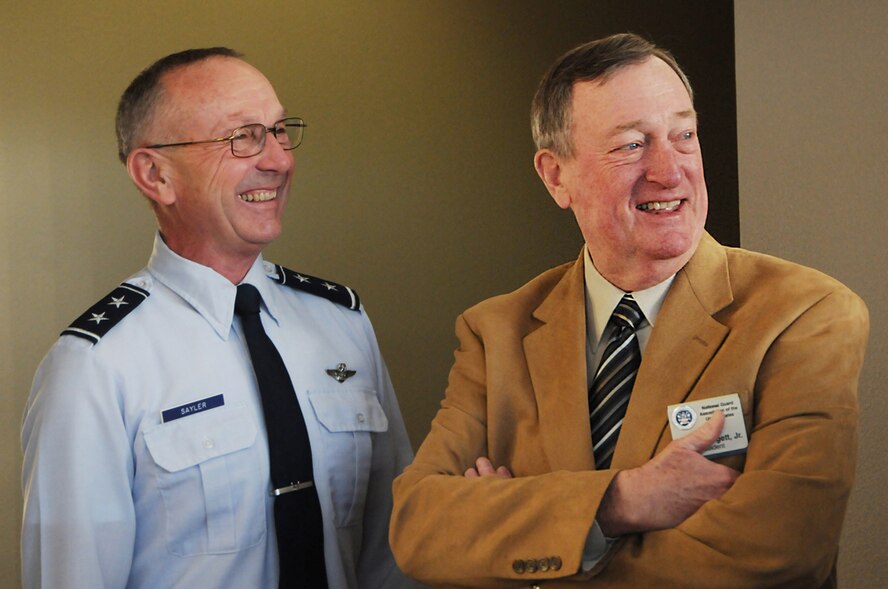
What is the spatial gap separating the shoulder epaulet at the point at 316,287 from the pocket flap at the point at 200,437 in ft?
1.41

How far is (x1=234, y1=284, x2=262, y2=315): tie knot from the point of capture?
266cm

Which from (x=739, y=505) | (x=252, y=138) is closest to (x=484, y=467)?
(x=739, y=505)

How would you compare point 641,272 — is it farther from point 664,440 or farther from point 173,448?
point 173,448

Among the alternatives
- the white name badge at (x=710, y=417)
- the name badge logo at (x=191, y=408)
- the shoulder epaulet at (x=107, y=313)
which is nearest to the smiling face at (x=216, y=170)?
the shoulder epaulet at (x=107, y=313)

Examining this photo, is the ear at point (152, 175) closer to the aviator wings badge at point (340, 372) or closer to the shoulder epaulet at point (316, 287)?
the shoulder epaulet at point (316, 287)

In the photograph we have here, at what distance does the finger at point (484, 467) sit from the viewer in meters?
2.02

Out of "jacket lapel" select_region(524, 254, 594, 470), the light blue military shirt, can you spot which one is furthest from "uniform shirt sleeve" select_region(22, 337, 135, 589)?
"jacket lapel" select_region(524, 254, 594, 470)

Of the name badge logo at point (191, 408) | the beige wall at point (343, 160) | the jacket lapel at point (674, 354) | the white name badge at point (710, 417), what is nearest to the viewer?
the white name badge at point (710, 417)

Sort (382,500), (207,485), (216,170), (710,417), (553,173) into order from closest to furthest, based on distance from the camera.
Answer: (710,417)
(553,173)
(207,485)
(216,170)
(382,500)

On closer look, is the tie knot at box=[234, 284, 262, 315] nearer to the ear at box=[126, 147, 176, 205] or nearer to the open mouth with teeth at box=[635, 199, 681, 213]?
the ear at box=[126, 147, 176, 205]

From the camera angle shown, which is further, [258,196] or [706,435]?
[258,196]

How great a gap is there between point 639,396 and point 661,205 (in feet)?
1.18

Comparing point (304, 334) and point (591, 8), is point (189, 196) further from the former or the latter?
point (591, 8)

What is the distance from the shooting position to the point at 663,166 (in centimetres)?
196
